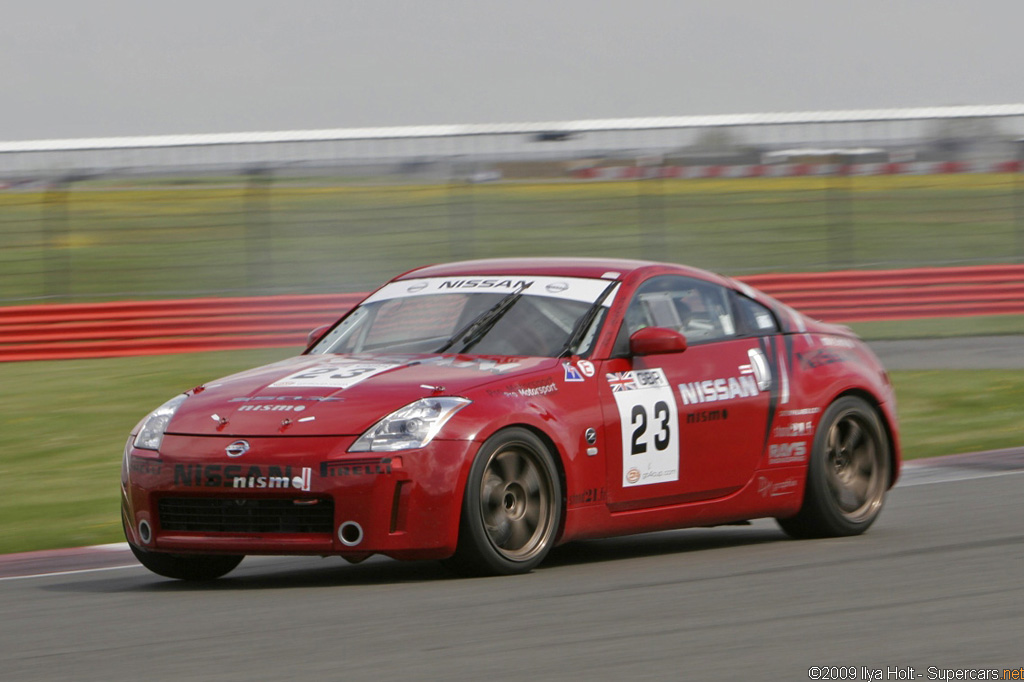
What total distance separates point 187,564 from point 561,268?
7.14 feet

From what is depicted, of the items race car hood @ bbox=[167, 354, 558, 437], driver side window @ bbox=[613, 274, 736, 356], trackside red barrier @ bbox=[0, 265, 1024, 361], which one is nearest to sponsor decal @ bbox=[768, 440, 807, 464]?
driver side window @ bbox=[613, 274, 736, 356]

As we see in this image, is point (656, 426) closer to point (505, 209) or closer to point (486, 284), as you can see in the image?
point (486, 284)

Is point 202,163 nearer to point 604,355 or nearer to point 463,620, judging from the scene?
point 604,355

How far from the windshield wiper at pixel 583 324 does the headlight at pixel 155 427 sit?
1651 mm

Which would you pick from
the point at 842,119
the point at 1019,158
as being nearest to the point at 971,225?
the point at 1019,158

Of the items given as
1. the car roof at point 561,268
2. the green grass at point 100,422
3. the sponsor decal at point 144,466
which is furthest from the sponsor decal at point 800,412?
the green grass at point 100,422

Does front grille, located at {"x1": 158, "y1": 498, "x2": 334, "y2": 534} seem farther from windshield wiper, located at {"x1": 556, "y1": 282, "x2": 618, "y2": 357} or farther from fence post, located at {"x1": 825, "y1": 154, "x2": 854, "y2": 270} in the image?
fence post, located at {"x1": 825, "y1": 154, "x2": 854, "y2": 270}

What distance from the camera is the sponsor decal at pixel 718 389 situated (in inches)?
292

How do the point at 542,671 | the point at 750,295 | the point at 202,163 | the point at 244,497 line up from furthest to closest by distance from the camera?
the point at 202,163 → the point at 750,295 → the point at 244,497 → the point at 542,671

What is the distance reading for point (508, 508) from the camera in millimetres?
6664

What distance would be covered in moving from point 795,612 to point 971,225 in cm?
2125

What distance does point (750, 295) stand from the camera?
8.12m

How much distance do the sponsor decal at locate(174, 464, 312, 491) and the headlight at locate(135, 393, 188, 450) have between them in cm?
27

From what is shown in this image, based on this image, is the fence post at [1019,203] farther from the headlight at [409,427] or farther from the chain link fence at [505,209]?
the headlight at [409,427]
